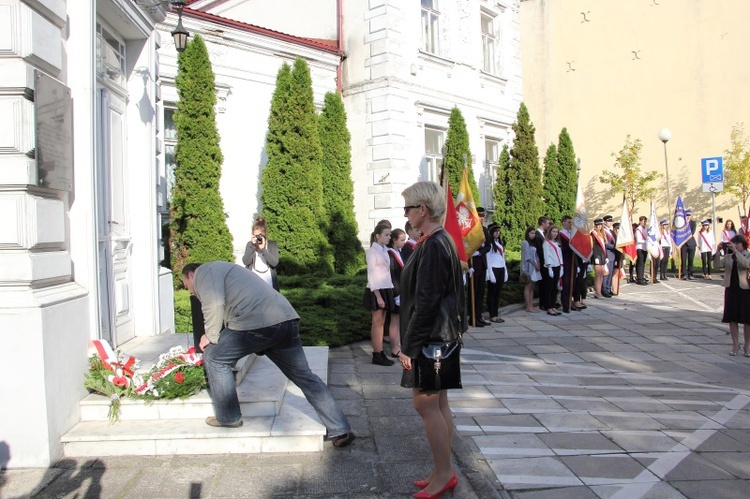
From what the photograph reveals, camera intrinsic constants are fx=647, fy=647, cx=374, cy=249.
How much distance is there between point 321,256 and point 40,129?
10760 mm

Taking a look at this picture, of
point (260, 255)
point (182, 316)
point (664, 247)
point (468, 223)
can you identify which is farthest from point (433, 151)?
point (260, 255)

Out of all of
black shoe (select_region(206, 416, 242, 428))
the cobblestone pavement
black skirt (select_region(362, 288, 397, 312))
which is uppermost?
black skirt (select_region(362, 288, 397, 312))

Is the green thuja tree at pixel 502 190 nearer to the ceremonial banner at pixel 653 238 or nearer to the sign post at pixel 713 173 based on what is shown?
the ceremonial banner at pixel 653 238

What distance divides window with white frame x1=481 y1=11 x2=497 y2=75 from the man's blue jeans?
18.2 meters

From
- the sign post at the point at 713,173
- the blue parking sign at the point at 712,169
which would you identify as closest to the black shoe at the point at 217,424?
the sign post at the point at 713,173

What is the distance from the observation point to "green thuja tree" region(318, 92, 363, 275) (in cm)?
1670

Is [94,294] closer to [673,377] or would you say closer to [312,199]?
[673,377]

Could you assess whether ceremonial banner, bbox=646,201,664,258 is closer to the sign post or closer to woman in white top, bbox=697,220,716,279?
the sign post

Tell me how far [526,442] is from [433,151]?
14641 mm

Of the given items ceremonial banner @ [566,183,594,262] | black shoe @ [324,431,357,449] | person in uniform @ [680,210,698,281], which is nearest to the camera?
black shoe @ [324,431,357,449]

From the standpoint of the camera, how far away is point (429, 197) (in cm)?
430

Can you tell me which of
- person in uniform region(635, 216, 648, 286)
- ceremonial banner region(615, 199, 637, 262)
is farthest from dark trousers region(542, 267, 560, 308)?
person in uniform region(635, 216, 648, 286)

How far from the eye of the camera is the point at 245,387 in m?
5.95

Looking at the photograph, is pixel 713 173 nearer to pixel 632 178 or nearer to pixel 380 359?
pixel 632 178
